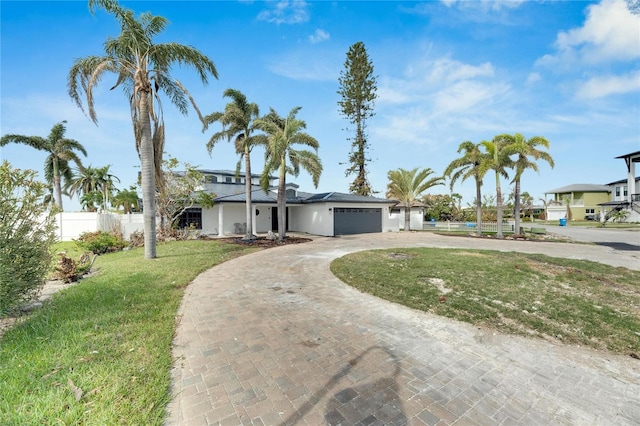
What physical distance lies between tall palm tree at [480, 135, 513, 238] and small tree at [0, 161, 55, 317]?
22.3 m

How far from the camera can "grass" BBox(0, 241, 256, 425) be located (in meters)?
2.38

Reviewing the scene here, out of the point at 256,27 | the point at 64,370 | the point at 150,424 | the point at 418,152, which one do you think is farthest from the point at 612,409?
the point at 418,152

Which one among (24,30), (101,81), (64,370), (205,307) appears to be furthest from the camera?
(101,81)

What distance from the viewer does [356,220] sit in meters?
22.0

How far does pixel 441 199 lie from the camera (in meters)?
37.6

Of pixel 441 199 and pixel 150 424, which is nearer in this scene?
pixel 150 424

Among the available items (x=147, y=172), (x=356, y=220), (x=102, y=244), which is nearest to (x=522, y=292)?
(x=147, y=172)

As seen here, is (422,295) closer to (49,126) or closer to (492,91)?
Answer: (492,91)

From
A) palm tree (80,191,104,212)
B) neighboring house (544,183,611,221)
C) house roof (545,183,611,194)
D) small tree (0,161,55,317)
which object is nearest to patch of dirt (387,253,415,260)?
small tree (0,161,55,317)

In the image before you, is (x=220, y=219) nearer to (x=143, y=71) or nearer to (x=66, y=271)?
(x=143, y=71)

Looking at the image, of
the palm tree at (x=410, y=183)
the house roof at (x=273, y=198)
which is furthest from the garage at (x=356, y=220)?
the palm tree at (x=410, y=183)

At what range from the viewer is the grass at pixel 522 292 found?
175 inches

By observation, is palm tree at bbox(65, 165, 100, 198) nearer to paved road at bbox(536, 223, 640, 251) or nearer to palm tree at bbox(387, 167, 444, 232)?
palm tree at bbox(387, 167, 444, 232)

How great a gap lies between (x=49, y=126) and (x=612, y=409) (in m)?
29.8
